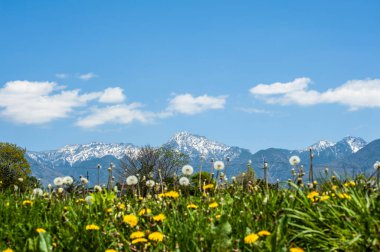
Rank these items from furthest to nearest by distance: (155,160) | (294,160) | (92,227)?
(155,160)
(294,160)
(92,227)

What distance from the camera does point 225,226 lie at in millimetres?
4262

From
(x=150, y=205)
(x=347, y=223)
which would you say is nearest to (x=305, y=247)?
(x=347, y=223)

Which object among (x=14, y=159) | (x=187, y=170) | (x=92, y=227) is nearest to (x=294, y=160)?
(x=187, y=170)

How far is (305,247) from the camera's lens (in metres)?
4.90

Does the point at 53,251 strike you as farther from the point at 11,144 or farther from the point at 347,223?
the point at 11,144

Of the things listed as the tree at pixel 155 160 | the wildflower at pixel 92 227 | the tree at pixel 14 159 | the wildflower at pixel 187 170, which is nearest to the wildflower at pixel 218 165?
the wildflower at pixel 187 170

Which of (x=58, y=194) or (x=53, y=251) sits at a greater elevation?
(x=58, y=194)

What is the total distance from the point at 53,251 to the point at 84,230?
583 mm

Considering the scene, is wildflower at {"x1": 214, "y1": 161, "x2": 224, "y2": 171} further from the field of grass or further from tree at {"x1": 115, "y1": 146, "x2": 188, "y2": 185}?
tree at {"x1": 115, "y1": 146, "x2": 188, "y2": 185}

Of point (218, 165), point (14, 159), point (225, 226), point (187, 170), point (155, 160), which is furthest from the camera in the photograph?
point (155, 160)

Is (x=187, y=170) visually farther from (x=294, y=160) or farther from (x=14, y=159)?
(x=14, y=159)

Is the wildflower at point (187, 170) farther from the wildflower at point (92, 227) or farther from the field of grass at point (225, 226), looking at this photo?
the wildflower at point (92, 227)

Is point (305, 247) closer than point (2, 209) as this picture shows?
Yes

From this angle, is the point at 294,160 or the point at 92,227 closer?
the point at 92,227
